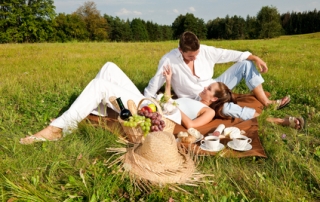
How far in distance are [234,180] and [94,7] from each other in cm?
7090

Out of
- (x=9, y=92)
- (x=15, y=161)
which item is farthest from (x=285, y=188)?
(x=9, y=92)

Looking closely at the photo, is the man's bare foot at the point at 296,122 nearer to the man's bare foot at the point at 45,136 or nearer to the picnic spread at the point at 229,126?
the picnic spread at the point at 229,126

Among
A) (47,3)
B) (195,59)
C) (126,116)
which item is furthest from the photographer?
(47,3)

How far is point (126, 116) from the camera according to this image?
4.41 metres

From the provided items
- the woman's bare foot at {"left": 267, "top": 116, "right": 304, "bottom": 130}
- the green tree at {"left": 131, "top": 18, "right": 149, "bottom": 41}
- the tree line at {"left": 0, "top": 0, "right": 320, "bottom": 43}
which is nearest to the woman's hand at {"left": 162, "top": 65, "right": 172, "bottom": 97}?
the woman's bare foot at {"left": 267, "top": 116, "right": 304, "bottom": 130}

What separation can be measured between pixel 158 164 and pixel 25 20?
50.4 m

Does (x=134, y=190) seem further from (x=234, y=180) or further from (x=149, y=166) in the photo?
(x=234, y=180)

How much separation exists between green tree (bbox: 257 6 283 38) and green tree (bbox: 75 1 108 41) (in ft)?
113

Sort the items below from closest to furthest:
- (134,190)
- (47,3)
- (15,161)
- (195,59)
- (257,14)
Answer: (134,190) → (15,161) → (195,59) → (47,3) → (257,14)

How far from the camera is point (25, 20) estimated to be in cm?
4681

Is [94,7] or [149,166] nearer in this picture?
[149,166]

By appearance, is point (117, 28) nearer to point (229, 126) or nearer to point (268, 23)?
point (268, 23)

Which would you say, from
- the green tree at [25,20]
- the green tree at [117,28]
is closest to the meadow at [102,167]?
the green tree at [25,20]

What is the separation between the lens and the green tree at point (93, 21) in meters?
64.7
